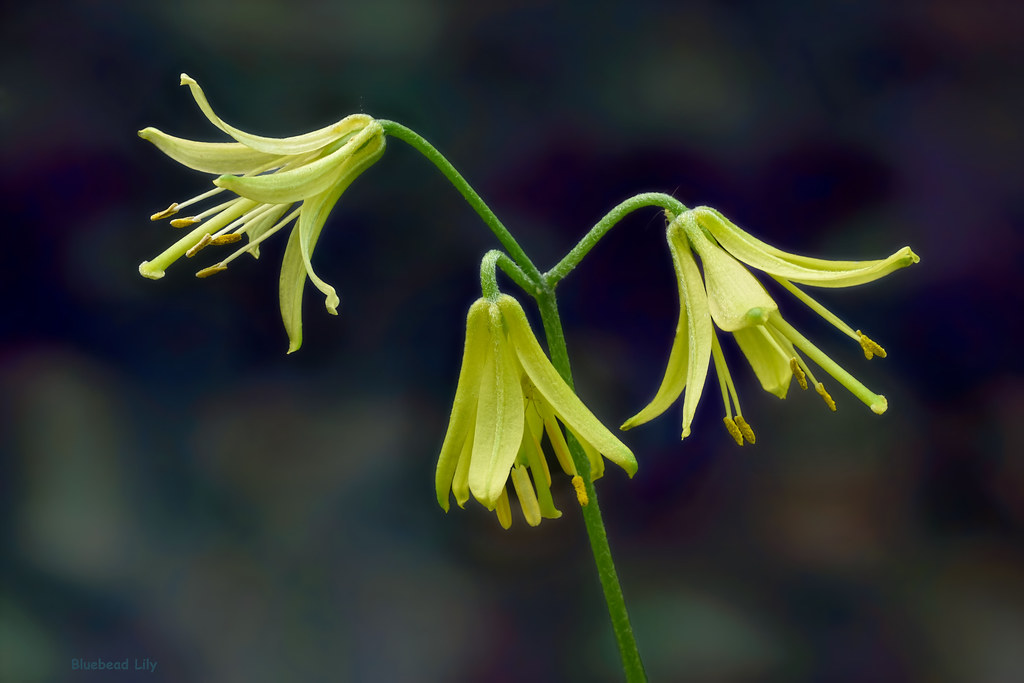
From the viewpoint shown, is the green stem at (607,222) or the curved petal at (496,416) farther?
the green stem at (607,222)

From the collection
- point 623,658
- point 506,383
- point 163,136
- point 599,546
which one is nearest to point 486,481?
point 506,383

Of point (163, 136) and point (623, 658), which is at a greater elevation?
point (163, 136)

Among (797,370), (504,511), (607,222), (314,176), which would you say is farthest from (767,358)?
(314,176)

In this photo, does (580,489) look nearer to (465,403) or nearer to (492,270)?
(465,403)

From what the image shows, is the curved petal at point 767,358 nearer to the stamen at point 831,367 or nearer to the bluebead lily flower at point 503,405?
the stamen at point 831,367

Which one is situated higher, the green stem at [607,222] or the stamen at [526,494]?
the green stem at [607,222]

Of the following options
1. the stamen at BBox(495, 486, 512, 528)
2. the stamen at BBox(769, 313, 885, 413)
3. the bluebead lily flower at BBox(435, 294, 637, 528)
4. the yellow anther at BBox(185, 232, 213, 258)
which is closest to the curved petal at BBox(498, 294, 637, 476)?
the bluebead lily flower at BBox(435, 294, 637, 528)

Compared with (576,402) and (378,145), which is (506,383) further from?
(378,145)

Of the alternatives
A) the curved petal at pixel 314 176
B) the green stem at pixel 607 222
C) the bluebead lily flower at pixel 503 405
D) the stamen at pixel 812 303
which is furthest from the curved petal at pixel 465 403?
the stamen at pixel 812 303
